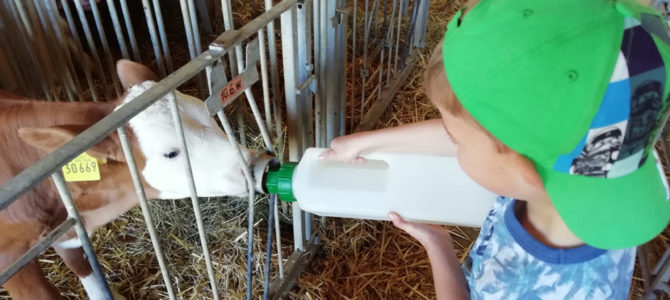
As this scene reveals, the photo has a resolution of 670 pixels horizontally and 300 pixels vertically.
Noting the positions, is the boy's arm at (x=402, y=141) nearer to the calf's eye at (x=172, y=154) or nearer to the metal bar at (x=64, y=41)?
the calf's eye at (x=172, y=154)

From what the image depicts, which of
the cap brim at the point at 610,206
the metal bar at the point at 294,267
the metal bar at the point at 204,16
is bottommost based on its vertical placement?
the metal bar at the point at 294,267

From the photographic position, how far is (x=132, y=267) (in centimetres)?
216

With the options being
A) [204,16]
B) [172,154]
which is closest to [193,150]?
[172,154]

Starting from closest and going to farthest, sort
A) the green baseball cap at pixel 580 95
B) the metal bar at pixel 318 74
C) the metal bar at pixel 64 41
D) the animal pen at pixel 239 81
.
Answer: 1. the green baseball cap at pixel 580 95
2. the animal pen at pixel 239 81
3. the metal bar at pixel 318 74
4. the metal bar at pixel 64 41

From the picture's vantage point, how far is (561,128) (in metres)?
0.67

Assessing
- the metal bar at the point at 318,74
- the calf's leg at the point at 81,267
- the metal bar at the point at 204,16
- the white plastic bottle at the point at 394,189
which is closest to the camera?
the white plastic bottle at the point at 394,189

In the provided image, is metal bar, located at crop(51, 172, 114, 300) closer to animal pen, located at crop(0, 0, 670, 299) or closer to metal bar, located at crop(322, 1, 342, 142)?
animal pen, located at crop(0, 0, 670, 299)

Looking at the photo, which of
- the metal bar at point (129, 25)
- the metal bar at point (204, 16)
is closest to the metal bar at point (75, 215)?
the metal bar at point (129, 25)

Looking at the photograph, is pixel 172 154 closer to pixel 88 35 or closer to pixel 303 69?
pixel 303 69

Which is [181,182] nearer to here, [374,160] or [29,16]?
[374,160]

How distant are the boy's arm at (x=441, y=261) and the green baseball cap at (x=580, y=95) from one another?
38cm

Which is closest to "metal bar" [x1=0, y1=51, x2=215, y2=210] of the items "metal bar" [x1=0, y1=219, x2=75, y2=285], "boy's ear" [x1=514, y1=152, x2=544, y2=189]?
"metal bar" [x1=0, y1=219, x2=75, y2=285]

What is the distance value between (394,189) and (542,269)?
19.8 inches

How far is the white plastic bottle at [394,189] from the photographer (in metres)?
1.27
